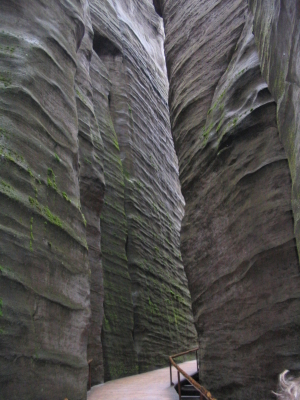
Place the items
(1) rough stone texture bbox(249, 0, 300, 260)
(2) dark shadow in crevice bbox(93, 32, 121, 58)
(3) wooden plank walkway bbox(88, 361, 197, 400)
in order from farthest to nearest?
(2) dark shadow in crevice bbox(93, 32, 121, 58), (3) wooden plank walkway bbox(88, 361, 197, 400), (1) rough stone texture bbox(249, 0, 300, 260)

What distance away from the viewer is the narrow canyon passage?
4703mm

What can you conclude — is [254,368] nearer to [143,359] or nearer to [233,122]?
[233,122]

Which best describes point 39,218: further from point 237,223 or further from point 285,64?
point 285,64

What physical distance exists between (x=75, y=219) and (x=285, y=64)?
3.83 m

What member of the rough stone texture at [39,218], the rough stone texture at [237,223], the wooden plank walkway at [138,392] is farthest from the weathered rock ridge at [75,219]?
the rough stone texture at [237,223]

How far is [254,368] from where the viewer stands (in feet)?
17.0

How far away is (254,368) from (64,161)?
13.7 ft

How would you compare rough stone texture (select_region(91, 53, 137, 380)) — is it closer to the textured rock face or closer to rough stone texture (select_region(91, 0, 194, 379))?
rough stone texture (select_region(91, 0, 194, 379))

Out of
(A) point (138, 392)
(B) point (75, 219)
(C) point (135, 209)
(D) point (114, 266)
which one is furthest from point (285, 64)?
(C) point (135, 209)

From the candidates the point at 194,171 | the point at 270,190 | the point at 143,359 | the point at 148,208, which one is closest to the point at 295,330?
the point at 270,190

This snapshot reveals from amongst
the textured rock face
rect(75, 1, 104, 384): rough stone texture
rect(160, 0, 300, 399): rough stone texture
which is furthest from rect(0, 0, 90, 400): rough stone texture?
rect(75, 1, 104, 384): rough stone texture

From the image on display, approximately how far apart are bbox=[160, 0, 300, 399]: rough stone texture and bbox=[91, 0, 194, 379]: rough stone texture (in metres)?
4.25

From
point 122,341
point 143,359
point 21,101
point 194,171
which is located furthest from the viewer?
point 143,359

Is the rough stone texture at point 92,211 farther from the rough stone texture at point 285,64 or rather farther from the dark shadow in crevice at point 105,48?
the dark shadow in crevice at point 105,48
